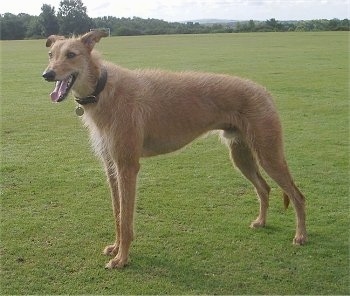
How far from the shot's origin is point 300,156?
29.5 feet

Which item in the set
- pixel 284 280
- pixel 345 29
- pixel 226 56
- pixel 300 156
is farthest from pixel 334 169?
pixel 345 29

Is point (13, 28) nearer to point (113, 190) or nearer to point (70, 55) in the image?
point (113, 190)

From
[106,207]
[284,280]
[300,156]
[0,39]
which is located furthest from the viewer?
[0,39]

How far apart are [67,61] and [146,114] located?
95 cm

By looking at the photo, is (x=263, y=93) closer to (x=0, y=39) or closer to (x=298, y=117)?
(x=298, y=117)

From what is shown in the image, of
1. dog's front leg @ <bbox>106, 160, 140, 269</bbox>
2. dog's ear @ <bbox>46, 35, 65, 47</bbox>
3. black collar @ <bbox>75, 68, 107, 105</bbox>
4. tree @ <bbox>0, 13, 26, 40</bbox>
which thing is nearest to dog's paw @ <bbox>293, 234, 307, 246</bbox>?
dog's front leg @ <bbox>106, 160, 140, 269</bbox>

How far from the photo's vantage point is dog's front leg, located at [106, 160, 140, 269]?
5.08 metres

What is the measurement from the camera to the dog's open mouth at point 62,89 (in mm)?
4852

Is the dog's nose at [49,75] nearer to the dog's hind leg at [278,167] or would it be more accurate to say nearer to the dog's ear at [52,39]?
the dog's ear at [52,39]

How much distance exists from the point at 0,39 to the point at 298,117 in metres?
53.3

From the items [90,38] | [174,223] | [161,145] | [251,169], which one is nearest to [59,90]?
[90,38]

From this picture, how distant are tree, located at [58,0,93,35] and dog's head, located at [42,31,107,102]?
11359 millimetres

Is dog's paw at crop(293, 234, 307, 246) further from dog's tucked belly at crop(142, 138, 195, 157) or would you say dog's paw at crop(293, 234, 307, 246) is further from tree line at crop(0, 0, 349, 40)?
tree line at crop(0, 0, 349, 40)

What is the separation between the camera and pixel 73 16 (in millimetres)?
19125
